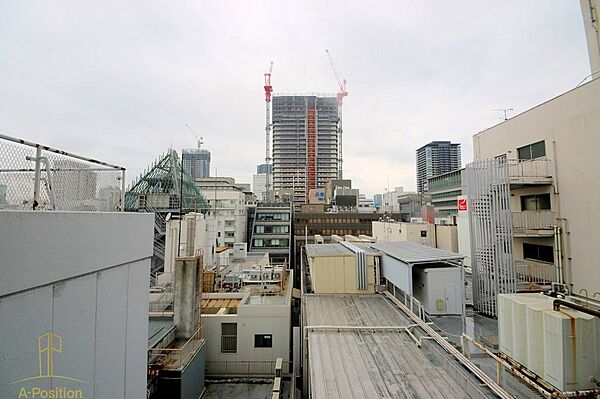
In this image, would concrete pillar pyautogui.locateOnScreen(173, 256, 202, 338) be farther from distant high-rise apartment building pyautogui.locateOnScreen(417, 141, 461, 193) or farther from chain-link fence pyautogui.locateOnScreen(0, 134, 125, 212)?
distant high-rise apartment building pyautogui.locateOnScreen(417, 141, 461, 193)

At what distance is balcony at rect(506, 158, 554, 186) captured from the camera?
10.5 m

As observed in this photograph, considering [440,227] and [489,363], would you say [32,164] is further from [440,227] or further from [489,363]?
[440,227]

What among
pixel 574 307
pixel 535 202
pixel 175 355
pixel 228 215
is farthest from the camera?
pixel 228 215

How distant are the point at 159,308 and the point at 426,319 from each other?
40.5ft

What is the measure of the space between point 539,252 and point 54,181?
14.6 m

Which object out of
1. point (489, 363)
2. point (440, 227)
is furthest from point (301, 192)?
point (489, 363)

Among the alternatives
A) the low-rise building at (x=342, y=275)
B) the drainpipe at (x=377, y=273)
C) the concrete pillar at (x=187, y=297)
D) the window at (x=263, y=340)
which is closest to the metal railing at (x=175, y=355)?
the concrete pillar at (x=187, y=297)

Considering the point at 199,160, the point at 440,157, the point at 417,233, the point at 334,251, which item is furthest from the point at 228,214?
the point at 440,157

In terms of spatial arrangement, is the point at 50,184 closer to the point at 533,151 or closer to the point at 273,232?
the point at 533,151

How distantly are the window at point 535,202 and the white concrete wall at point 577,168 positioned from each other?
0.51m

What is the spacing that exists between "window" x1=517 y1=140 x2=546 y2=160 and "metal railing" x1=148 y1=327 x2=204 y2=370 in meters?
15.1

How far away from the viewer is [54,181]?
10.0ft

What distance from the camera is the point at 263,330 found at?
13320mm

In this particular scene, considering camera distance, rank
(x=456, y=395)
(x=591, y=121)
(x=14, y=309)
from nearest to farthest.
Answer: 1. (x=14, y=309)
2. (x=456, y=395)
3. (x=591, y=121)
